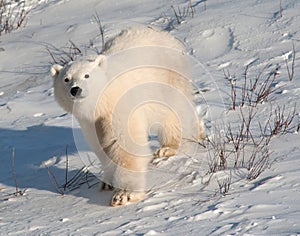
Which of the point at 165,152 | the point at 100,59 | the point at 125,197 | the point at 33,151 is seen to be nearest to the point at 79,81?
the point at 100,59

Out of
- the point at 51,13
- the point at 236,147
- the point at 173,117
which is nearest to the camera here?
the point at 236,147

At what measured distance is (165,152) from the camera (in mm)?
5680

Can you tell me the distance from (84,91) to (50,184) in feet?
3.53

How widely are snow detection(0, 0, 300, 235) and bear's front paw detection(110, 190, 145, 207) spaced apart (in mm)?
67

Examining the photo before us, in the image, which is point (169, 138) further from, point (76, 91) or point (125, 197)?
point (76, 91)

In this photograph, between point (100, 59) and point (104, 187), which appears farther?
point (104, 187)

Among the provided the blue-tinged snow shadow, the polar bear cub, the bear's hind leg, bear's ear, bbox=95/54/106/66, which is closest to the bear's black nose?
the polar bear cub

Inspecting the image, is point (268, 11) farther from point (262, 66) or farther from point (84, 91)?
point (84, 91)

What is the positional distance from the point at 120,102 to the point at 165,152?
89 centimetres

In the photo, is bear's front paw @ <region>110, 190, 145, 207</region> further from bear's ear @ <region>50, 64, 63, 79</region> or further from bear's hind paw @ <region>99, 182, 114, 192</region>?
bear's ear @ <region>50, 64, 63, 79</region>

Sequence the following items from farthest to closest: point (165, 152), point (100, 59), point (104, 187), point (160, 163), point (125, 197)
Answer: point (165, 152)
point (160, 163)
point (104, 187)
point (100, 59)
point (125, 197)

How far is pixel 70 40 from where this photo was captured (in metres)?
8.61

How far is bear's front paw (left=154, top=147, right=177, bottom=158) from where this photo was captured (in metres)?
5.65

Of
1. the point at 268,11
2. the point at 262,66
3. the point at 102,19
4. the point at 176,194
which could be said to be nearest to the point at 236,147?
the point at 176,194
